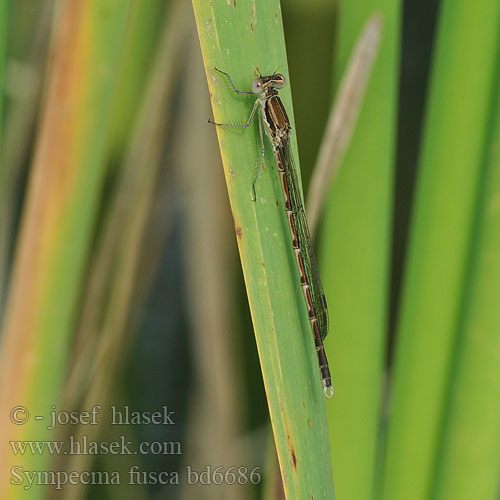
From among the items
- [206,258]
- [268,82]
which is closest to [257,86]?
[268,82]

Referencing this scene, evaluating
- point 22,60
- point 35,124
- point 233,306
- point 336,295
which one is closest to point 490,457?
point 336,295

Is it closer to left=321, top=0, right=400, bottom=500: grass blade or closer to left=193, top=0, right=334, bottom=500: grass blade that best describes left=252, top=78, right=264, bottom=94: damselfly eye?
left=193, top=0, right=334, bottom=500: grass blade

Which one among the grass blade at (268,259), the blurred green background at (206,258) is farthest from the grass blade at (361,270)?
the grass blade at (268,259)

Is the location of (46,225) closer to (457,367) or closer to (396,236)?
(457,367)

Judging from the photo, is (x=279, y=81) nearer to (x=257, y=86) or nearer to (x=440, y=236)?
(x=257, y=86)

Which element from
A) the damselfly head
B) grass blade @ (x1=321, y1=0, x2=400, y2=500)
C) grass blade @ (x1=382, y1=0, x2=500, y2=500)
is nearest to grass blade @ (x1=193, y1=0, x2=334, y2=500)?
the damselfly head

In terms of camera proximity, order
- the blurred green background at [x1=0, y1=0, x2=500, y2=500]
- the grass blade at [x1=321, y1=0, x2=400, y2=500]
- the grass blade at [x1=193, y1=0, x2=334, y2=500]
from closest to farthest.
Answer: the grass blade at [x1=193, y1=0, x2=334, y2=500] → the blurred green background at [x1=0, y1=0, x2=500, y2=500] → the grass blade at [x1=321, y1=0, x2=400, y2=500]
